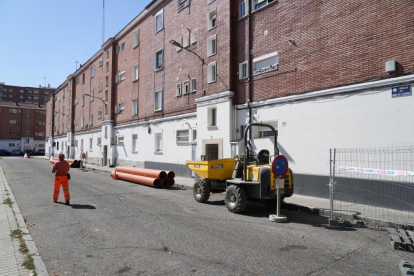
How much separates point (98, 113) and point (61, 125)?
21756 millimetres

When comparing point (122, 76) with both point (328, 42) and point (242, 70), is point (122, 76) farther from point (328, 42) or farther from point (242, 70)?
point (328, 42)

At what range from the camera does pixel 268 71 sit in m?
13.5

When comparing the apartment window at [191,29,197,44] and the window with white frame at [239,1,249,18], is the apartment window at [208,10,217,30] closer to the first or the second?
the apartment window at [191,29,197,44]

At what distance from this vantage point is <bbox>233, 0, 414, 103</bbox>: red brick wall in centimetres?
934

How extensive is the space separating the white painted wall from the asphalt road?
3.22m

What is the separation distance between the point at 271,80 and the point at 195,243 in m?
9.43

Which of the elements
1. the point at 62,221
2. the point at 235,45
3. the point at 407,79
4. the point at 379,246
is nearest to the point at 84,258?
the point at 62,221

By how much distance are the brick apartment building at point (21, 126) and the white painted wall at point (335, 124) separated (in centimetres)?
8396

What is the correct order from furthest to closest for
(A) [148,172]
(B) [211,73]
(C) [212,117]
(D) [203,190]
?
(B) [211,73], (C) [212,117], (A) [148,172], (D) [203,190]

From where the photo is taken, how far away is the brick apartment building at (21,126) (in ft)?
268

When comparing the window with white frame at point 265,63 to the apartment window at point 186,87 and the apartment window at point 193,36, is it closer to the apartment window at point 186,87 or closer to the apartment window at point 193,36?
the apartment window at point 186,87

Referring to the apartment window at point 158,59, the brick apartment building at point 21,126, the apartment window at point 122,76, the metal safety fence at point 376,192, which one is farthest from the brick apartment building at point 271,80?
the brick apartment building at point 21,126

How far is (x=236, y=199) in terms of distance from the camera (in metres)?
8.59

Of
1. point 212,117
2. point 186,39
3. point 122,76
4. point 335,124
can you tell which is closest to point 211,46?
point 186,39
